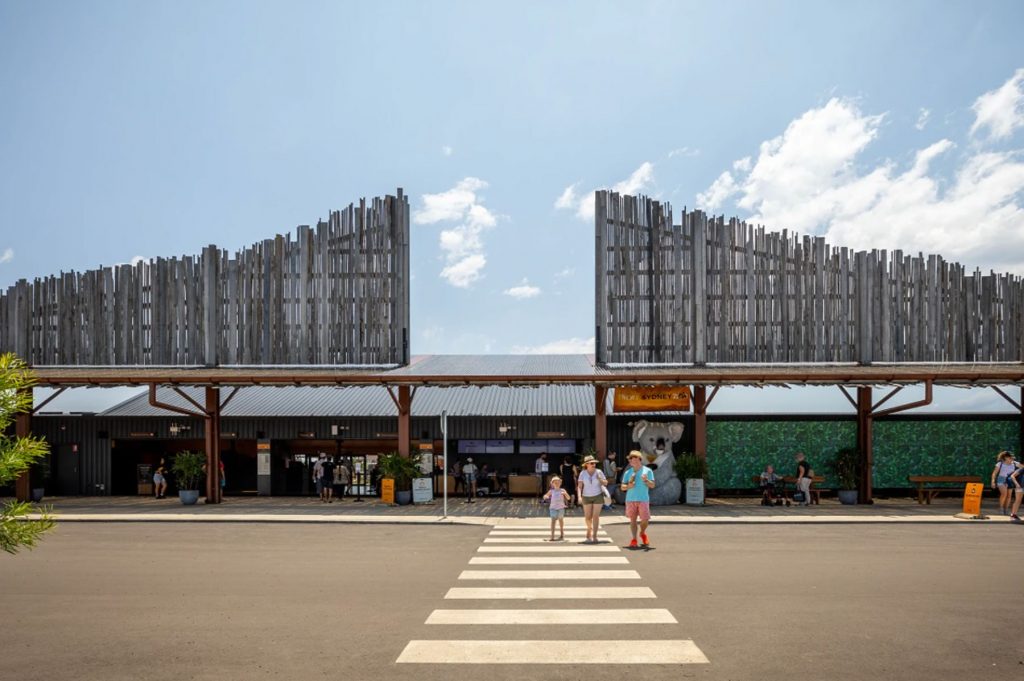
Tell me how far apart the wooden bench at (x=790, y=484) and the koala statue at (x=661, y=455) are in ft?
9.22

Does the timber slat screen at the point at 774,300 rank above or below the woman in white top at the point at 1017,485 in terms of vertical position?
above

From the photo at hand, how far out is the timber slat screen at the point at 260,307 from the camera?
110 ft

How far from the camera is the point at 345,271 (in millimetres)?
33656

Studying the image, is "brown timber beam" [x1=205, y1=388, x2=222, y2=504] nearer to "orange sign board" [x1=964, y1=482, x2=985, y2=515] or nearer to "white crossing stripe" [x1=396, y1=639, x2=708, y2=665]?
"white crossing stripe" [x1=396, y1=639, x2=708, y2=665]

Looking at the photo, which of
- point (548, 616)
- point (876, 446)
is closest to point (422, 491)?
point (876, 446)

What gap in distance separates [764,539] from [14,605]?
42.4 feet

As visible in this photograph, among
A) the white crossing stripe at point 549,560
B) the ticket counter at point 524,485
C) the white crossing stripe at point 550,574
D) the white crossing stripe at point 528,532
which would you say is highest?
the white crossing stripe at point 550,574

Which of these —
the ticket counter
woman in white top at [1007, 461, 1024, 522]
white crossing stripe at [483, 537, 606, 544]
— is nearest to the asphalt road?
white crossing stripe at [483, 537, 606, 544]

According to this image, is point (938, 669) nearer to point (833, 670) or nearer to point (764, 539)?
point (833, 670)

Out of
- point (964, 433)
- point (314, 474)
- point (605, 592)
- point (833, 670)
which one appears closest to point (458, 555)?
point (605, 592)

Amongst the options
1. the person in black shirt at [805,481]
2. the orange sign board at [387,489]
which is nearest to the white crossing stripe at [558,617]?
the orange sign board at [387,489]

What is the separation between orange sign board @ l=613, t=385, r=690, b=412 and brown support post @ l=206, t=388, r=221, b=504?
11.9m

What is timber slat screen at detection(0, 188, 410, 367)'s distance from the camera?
3362cm

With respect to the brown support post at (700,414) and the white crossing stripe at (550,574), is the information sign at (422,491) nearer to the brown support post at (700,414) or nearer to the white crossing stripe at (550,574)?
the brown support post at (700,414)
